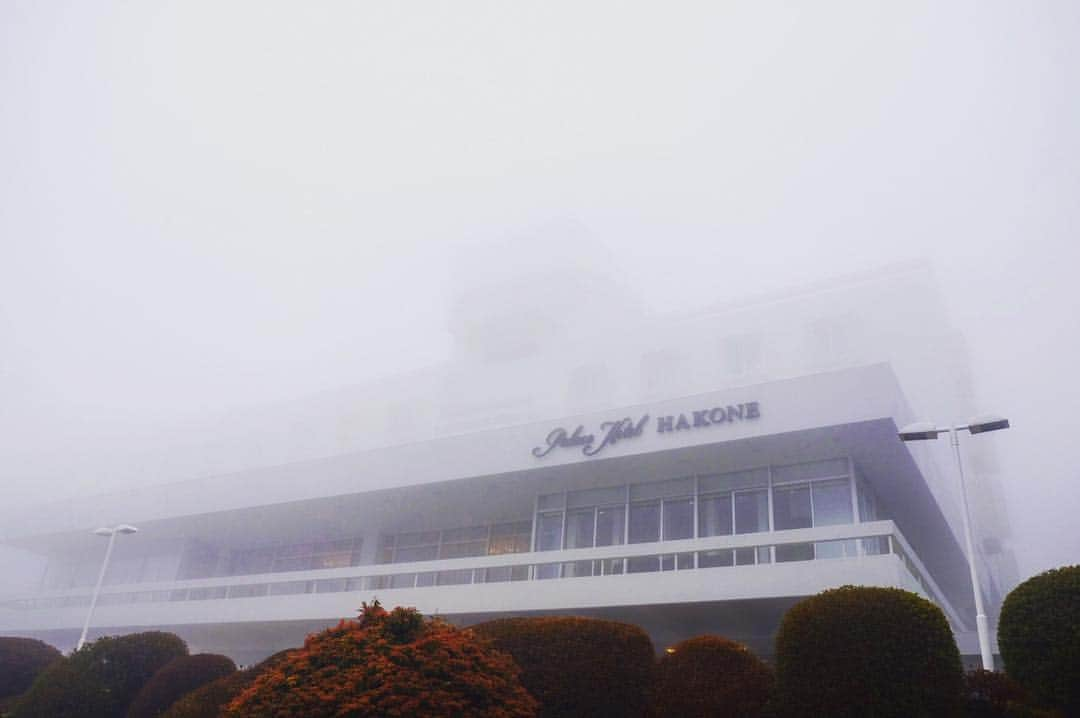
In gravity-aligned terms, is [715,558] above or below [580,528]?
below

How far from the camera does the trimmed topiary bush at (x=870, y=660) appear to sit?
1030cm

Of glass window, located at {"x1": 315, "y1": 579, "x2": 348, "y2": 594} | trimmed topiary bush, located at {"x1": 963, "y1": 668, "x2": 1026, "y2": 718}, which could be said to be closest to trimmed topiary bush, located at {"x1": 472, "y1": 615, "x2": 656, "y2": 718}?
trimmed topiary bush, located at {"x1": 963, "y1": 668, "x2": 1026, "y2": 718}

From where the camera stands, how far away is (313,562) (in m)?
35.3

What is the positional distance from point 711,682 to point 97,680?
13.3 meters

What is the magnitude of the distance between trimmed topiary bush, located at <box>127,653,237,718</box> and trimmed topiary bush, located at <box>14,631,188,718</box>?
1.52ft

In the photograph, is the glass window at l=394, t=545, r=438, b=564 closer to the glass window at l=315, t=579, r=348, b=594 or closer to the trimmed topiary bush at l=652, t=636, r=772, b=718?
the glass window at l=315, t=579, r=348, b=594

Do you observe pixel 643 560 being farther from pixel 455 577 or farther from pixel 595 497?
pixel 455 577

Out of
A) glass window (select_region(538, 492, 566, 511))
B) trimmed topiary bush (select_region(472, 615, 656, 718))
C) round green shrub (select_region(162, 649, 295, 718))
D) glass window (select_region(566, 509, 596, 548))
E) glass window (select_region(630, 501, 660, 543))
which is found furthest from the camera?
glass window (select_region(538, 492, 566, 511))

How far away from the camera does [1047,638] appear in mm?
10156

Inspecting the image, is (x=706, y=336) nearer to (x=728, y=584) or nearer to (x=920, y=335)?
(x=920, y=335)

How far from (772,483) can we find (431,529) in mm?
14528

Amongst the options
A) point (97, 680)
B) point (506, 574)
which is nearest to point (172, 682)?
point (97, 680)

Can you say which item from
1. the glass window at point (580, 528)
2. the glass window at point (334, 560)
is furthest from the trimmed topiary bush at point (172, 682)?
the glass window at point (334, 560)

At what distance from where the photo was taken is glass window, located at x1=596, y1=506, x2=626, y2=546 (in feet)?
84.6
